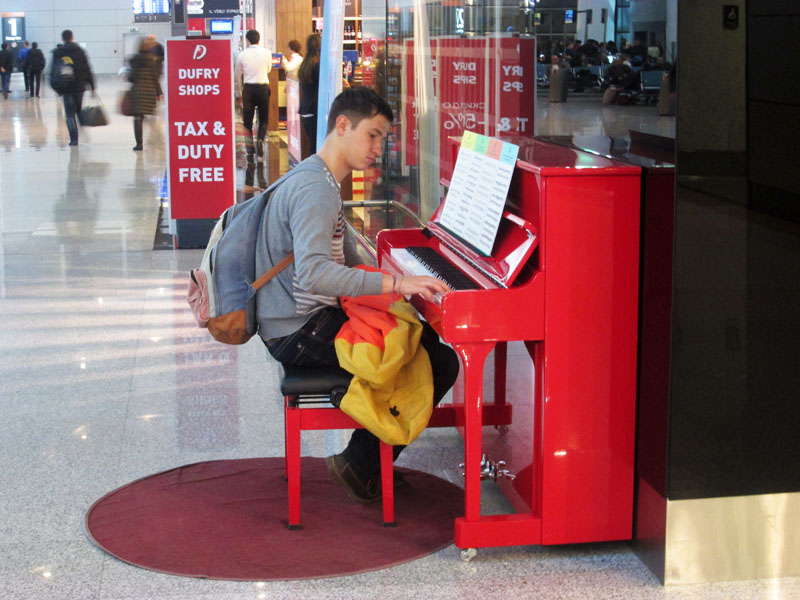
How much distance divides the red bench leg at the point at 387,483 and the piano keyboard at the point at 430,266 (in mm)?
475

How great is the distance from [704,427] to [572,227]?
0.56 metres

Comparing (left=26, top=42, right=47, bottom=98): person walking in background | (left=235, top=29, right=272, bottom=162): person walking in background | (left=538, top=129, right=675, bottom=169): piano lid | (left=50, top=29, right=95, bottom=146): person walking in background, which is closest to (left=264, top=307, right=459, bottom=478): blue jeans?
(left=538, top=129, right=675, bottom=169): piano lid

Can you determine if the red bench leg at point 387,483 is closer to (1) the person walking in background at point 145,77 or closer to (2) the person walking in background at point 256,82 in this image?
(1) the person walking in background at point 145,77

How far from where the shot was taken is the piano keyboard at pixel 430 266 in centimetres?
271

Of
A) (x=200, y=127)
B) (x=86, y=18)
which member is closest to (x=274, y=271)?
(x=200, y=127)

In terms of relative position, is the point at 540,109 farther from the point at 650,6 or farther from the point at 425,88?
the point at 425,88

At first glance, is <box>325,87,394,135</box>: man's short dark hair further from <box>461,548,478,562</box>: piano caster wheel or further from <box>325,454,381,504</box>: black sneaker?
<box>461,548,478,562</box>: piano caster wheel

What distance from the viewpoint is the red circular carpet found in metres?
2.63

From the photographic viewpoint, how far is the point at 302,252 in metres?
2.67

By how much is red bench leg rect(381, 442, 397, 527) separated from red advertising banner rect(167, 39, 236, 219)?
421 cm

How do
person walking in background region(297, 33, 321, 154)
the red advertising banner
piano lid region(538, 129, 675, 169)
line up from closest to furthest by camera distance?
piano lid region(538, 129, 675, 169), the red advertising banner, person walking in background region(297, 33, 321, 154)

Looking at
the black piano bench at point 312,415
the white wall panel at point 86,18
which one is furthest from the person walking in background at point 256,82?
the white wall panel at point 86,18

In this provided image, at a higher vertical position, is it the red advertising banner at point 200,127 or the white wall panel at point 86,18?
the white wall panel at point 86,18

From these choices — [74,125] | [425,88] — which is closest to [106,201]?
[425,88]
